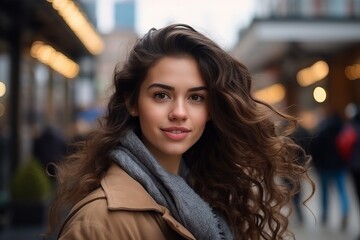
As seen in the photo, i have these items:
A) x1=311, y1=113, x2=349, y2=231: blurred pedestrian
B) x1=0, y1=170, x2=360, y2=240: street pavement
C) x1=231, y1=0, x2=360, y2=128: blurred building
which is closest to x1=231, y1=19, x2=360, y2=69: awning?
x1=231, y1=0, x2=360, y2=128: blurred building

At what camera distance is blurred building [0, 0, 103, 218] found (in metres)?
9.94

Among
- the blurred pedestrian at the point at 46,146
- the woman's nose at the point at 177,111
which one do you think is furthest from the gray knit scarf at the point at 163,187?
the blurred pedestrian at the point at 46,146

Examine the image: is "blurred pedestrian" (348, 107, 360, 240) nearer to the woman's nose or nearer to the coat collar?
the woman's nose

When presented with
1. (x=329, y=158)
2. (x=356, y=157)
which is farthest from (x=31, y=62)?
(x=356, y=157)

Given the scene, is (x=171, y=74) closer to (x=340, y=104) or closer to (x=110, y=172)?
(x=110, y=172)

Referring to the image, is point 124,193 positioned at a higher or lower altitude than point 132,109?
lower

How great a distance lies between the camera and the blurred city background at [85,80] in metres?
8.98

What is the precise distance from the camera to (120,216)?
5.28ft

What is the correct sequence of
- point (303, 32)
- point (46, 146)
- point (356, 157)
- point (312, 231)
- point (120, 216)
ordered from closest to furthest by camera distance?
point (120, 216) < point (356, 157) < point (312, 231) < point (46, 146) < point (303, 32)

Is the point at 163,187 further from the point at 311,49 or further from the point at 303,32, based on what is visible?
the point at 311,49

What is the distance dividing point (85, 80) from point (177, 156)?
18696 mm

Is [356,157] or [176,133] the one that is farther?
[356,157]

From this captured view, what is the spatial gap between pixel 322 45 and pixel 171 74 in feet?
52.1

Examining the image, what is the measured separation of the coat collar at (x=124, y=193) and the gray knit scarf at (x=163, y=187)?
4cm
